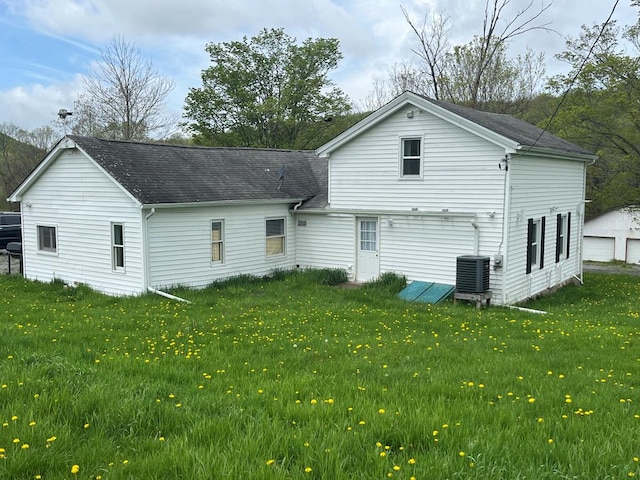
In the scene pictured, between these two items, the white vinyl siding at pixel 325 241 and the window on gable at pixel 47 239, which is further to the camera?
the window on gable at pixel 47 239

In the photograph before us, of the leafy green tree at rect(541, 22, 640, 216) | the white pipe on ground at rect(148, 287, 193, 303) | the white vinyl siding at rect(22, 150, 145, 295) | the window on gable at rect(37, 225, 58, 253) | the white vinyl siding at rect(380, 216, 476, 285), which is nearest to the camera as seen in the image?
the white pipe on ground at rect(148, 287, 193, 303)

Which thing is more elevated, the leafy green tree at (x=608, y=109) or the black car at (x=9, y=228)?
the leafy green tree at (x=608, y=109)

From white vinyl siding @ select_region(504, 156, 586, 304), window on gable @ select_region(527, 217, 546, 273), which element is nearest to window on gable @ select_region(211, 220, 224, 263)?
white vinyl siding @ select_region(504, 156, 586, 304)

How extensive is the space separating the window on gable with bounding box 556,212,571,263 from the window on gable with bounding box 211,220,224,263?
11.2 meters

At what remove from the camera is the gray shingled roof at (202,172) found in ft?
54.3

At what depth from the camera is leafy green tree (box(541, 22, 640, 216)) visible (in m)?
28.2

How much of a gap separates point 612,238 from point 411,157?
102 feet

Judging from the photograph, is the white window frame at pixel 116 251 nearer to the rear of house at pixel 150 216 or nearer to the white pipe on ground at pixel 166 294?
the rear of house at pixel 150 216

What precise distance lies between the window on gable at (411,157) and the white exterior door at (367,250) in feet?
6.30

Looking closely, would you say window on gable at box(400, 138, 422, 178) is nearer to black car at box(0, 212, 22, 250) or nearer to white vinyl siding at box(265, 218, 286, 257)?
white vinyl siding at box(265, 218, 286, 257)

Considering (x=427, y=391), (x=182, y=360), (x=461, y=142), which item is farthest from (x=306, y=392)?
(x=461, y=142)

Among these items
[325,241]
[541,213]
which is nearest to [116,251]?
[325,241]

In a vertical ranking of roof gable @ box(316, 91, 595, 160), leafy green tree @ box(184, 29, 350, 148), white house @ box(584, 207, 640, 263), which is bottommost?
white house @ box(584, 207, 640, 263)

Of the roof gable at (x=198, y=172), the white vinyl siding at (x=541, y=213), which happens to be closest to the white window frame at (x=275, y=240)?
the roof gable at (x=198, y=172)
